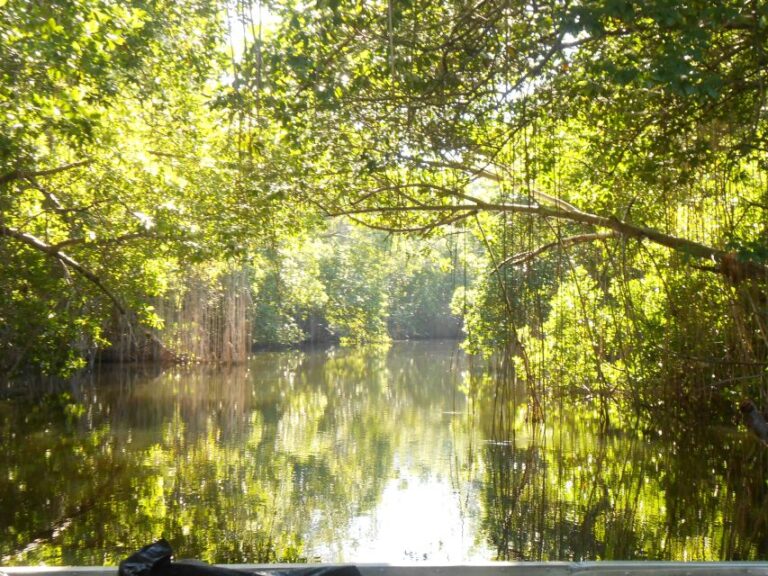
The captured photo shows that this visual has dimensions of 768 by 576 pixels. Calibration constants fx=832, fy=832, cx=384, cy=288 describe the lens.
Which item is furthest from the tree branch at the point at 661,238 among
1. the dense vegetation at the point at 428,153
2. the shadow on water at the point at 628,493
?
the shadow on water at the point at 628,493

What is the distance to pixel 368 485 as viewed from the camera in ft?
29.1

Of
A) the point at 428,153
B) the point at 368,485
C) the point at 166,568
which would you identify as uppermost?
the point at 428,153

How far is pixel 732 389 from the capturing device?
929 centimetres

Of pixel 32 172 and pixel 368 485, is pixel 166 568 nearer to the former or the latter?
pixel 368 485

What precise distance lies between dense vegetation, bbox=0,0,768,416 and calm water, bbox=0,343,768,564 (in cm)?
94

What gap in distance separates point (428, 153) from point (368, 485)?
3637 mm

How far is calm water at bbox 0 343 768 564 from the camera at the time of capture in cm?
644

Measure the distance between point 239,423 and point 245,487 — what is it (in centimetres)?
515

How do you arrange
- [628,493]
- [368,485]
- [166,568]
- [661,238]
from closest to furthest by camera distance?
[166,568] → [661,238] → [628,493] → [368,485]

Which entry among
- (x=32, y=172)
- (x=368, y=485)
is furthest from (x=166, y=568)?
(x=32, y=172)

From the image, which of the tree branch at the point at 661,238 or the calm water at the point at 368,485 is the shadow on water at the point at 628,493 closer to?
the calm water at the point at 368,485

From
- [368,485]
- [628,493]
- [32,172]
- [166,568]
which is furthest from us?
[368,485]

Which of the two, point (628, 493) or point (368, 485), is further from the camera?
point (368, 485)

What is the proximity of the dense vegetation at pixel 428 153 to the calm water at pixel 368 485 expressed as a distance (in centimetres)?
94
